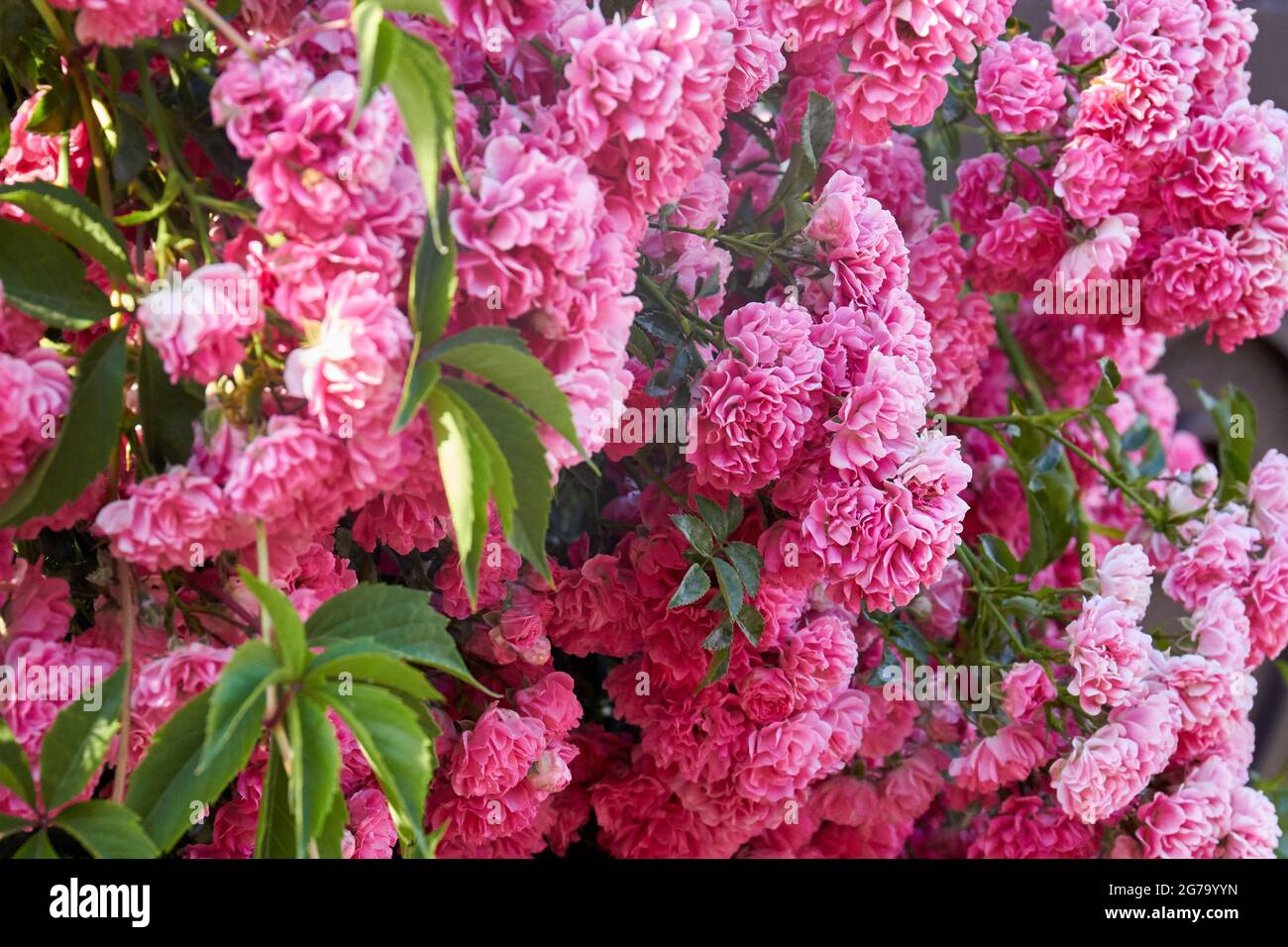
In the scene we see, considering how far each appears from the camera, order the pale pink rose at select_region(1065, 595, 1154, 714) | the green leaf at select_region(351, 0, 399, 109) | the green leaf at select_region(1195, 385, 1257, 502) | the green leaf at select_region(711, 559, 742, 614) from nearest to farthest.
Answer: the green leaf at select_region(351, 0, 399, 109) → the green leaf at select_region(711, 559, 742, 614) → the pale pink rose at select_region(1065, 595, 1154, 714) → the green leaf at select_region(1195, 385, 1257, 502)

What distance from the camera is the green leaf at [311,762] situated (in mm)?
445

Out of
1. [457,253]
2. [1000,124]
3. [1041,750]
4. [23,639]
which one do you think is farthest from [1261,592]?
[23,639]

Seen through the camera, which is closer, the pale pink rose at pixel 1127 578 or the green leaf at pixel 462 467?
the green leaf at pixel 462 467

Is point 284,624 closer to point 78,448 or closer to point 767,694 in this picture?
point 78,448

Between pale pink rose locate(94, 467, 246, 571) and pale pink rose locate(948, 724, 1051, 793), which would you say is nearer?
pale pink rose locate(94, 467, 246, 571)

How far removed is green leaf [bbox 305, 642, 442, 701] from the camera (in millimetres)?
459

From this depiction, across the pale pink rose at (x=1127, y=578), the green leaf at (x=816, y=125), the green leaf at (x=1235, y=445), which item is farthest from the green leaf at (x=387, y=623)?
the green leaf at (x=1235, y=445)

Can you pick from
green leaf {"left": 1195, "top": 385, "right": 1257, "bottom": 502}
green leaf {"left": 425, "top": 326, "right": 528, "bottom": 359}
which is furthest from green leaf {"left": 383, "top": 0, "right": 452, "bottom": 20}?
green leaf {"left": 1195, "top": 385, "right": 1257, "bottom": 502}

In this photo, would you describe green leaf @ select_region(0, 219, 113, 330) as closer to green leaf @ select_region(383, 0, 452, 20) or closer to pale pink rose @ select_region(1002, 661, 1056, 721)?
green leaf @ select_region(383, 0, 452, 20)

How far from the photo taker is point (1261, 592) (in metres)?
0.87

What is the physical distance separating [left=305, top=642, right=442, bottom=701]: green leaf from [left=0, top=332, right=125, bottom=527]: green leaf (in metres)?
0.12

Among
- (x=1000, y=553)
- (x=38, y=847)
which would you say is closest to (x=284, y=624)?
(x=38, y=847)

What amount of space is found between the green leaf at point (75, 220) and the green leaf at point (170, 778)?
172 mm

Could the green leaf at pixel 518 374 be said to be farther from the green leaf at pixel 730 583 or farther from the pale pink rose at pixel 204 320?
the green leaf at pixel 730 583
